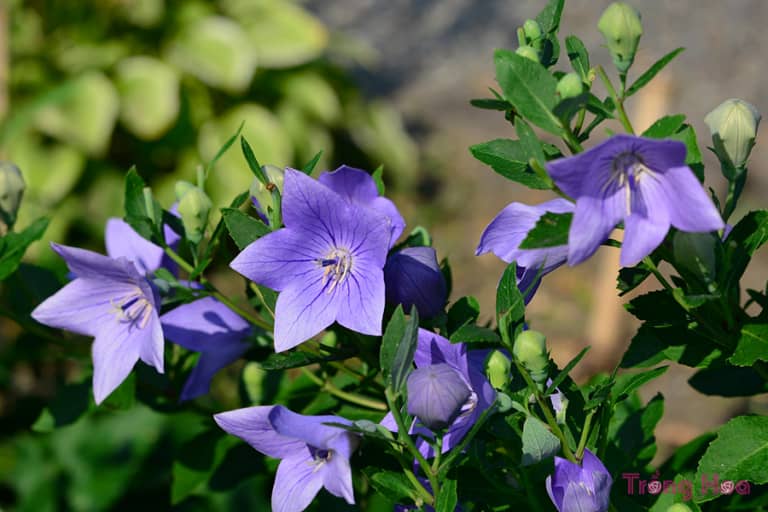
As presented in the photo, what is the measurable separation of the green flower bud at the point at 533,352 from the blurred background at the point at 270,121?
2116mm

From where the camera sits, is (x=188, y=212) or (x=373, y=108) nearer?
(x=188, y=212)

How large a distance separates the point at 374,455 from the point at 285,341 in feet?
0.59

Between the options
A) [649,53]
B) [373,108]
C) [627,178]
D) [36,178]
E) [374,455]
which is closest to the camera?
[627,178]

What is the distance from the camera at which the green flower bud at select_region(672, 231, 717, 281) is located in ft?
2.35

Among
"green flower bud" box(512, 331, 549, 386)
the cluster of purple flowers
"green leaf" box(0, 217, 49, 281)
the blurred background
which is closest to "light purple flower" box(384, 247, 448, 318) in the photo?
the cluster of purple flowers

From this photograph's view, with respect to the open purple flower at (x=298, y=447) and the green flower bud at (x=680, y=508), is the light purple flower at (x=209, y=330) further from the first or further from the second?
the green flower bud at (x=680, y=508)

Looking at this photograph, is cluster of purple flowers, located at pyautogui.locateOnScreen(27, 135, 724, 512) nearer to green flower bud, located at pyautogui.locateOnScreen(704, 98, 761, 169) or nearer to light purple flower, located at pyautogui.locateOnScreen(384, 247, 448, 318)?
light purple flower, located at pyautogui.locateOnScreen(384, 247, 448, 318)

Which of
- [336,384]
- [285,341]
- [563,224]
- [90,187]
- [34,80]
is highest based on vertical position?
[563,224]

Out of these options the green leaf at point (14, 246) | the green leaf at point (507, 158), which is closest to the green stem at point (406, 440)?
the green leaf at point (507, 158)

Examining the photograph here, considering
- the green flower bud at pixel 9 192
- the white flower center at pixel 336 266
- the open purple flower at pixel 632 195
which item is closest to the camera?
the open purple flower at pixel 632 195

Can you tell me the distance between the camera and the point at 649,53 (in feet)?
16.5

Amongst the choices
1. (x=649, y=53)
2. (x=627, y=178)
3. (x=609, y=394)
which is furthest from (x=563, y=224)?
(x=649, y=53)

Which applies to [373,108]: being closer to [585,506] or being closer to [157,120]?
[157,120]

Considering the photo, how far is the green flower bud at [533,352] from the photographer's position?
0.74 m
